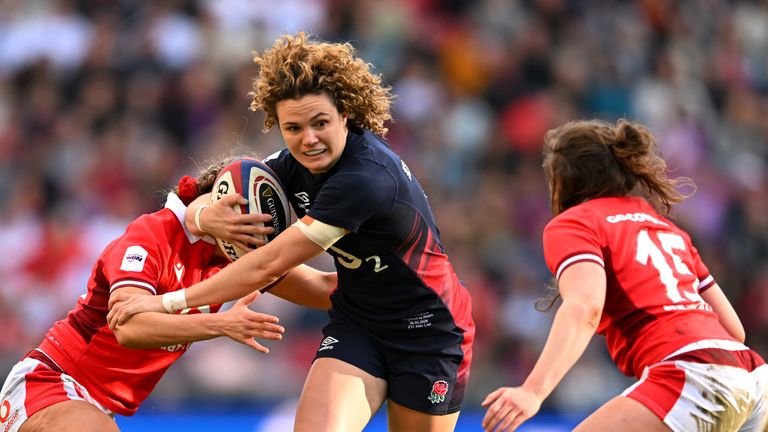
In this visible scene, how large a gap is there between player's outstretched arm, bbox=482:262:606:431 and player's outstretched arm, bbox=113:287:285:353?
1.08 meters

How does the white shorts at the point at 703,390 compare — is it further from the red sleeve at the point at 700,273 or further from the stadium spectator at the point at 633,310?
the red sleeve at the point at 700,273

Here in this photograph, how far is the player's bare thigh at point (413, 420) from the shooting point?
4.86m

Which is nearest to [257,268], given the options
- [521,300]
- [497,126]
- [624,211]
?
[624,211]

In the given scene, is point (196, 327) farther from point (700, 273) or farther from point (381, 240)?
point (700, 273)

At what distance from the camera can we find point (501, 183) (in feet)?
33.8

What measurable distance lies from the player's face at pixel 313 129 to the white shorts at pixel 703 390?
1616 millimetres

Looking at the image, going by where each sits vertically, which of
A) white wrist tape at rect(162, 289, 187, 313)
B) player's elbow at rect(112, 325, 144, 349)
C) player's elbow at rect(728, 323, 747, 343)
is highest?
white wrist tape at rect(162, 289, 187, 313)

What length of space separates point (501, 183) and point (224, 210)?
19.7ft

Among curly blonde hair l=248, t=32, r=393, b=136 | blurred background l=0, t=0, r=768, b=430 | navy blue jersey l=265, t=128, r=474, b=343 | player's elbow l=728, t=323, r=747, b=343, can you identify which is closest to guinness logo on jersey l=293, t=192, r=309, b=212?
navy blue jersey l=265, t=128, r=474, b=343

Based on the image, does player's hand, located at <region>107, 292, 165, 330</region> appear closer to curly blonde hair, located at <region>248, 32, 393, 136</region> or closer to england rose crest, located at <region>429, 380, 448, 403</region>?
curly blonde hair, located at <region>248, 32, 393, 136</region>

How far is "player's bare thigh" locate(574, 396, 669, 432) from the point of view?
4016mm

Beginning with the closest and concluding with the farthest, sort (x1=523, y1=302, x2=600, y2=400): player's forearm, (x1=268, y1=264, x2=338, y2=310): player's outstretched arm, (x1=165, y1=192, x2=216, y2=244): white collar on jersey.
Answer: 1. (x1=523, y1=302, x2=600, y2=400): player's forearm
2. (x1=165, y1=192, x2=216, y2=244): white collar on jersey
3. (x1=268, y1=264, x2=338, y2=310): player's outstretched arm

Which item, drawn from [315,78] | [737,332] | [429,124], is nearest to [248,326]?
[315,78]

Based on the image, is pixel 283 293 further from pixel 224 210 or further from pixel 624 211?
pixel 624 211
